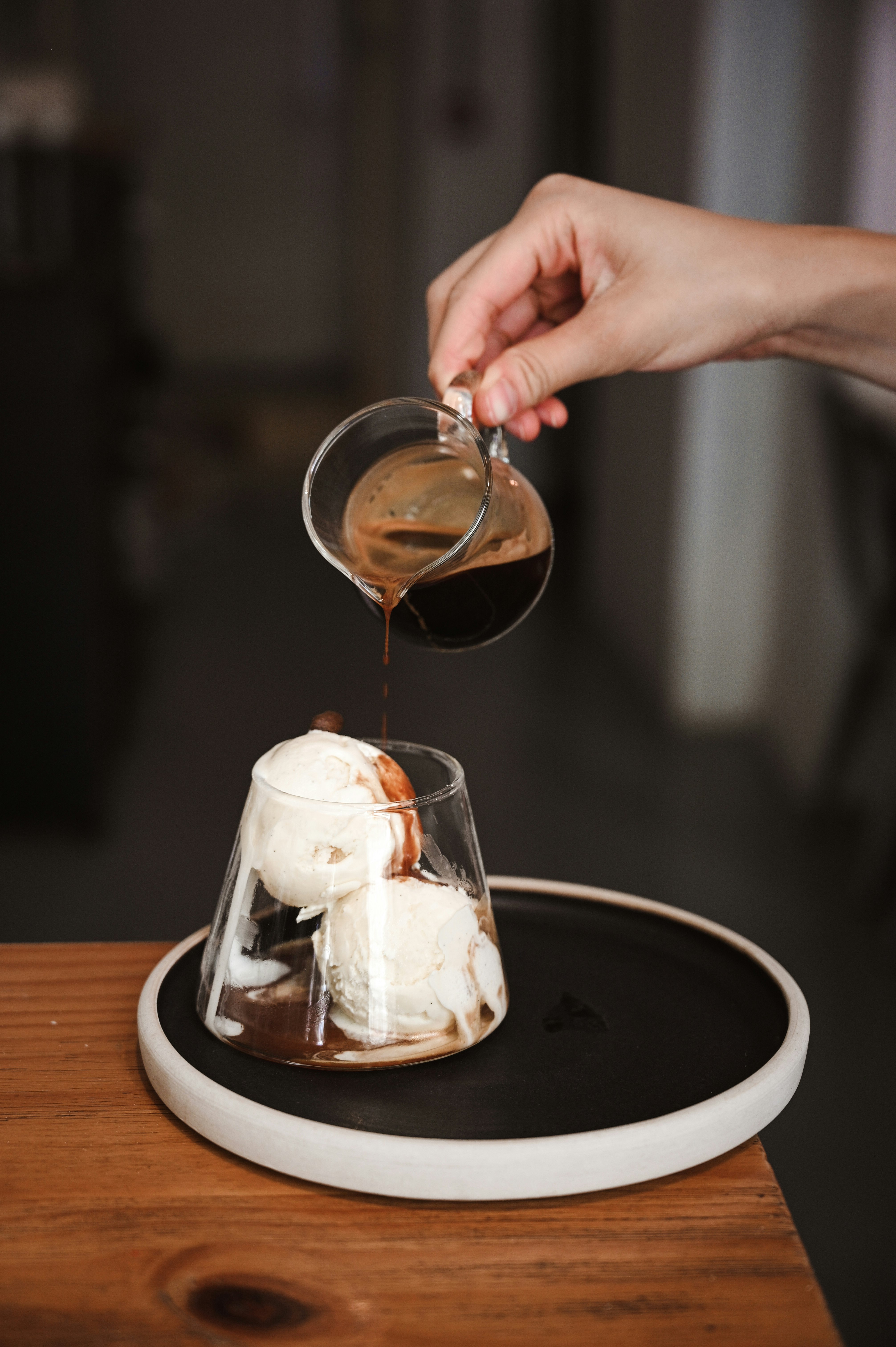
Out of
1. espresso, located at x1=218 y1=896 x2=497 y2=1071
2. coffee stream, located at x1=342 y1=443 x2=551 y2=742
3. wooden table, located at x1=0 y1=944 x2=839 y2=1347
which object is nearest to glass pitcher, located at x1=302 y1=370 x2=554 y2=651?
coffee stream, located at x1=342 y1=443 x2=551 y2=742

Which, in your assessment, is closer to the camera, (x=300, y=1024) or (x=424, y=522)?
(x=300, y=1024)

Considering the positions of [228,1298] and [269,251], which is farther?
[269,251]

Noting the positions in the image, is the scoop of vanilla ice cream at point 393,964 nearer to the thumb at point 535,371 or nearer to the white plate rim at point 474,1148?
the white plate rim at point 474,1148

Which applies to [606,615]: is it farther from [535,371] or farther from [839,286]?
[535,371]

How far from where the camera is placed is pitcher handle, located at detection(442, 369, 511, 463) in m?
0.85

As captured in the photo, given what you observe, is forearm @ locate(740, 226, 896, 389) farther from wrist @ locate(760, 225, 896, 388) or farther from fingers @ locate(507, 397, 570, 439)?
fingers @ locate(507, 397, 570, 439)

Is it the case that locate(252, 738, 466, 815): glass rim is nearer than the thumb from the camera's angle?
Yes

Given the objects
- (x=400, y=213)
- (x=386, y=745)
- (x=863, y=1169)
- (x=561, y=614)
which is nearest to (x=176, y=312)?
(x=400, y=213)

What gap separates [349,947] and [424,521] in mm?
323

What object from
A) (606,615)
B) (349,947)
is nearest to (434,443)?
(349,947)

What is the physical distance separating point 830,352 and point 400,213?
5.39 metres

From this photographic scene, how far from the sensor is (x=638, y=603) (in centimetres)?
385

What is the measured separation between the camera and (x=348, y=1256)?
1.61 ft

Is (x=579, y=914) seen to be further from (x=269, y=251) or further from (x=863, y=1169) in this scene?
(x=269, y=251)
